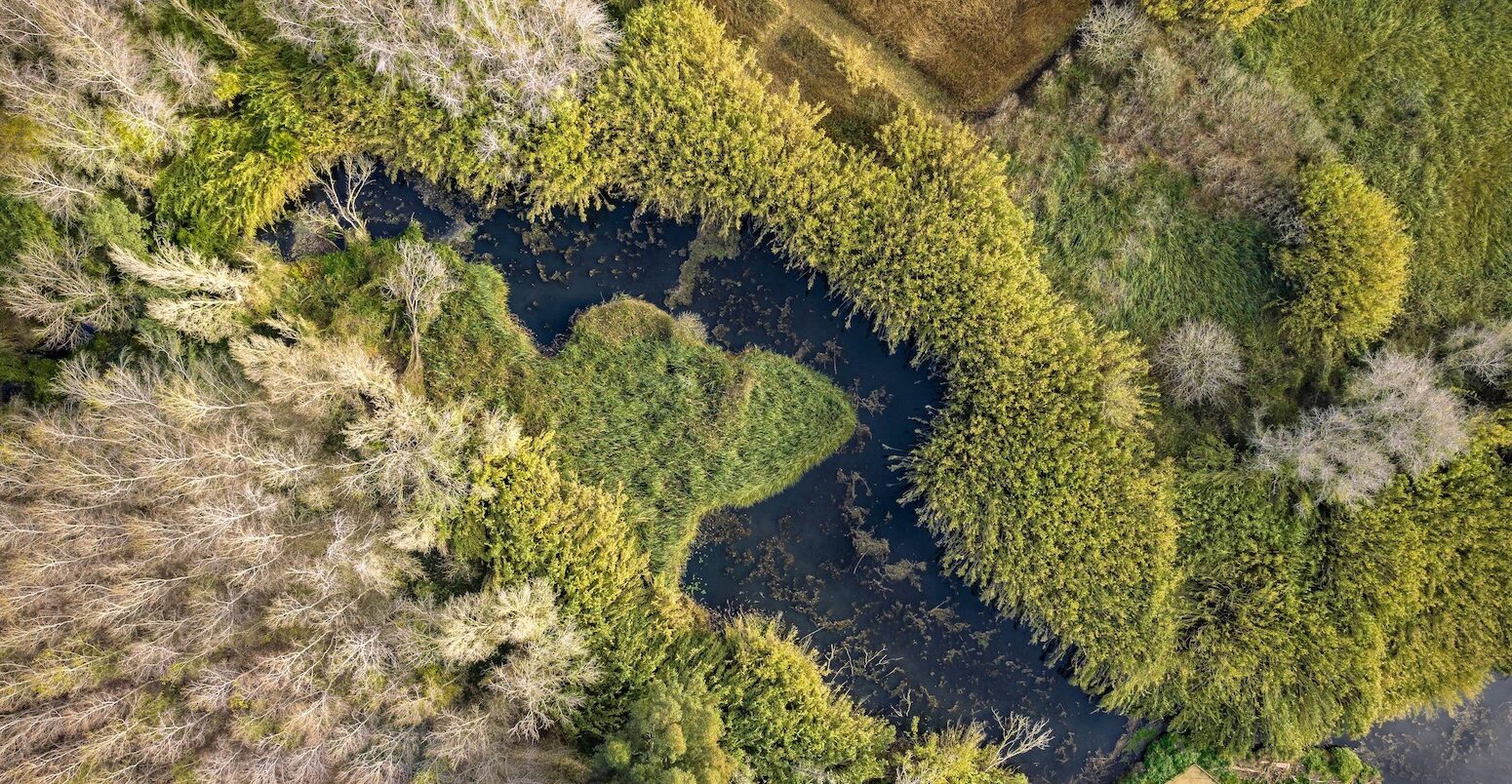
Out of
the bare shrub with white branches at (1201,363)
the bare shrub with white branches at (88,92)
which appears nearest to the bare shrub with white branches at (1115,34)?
the bare shrub with white branches at (1201,363)

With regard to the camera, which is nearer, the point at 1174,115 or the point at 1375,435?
the point at 1375,435

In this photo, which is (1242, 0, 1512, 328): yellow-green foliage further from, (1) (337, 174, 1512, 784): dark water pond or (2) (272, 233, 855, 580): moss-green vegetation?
(2) (272, 233, 855, 580): moss-green vegetation

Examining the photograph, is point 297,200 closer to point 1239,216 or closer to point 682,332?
point 682,332

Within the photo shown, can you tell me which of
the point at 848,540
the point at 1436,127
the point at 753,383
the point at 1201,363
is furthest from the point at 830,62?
the point at 1436,127

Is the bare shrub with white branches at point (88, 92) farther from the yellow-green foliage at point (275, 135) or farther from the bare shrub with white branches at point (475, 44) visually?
the bare shrub with white branches at point (475, 44)

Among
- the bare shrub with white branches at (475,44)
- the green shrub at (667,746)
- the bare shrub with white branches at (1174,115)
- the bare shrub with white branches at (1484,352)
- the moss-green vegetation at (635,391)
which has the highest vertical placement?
the bare shrub with white branches at (1174,115)

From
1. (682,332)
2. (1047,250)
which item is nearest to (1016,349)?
(1047,250)

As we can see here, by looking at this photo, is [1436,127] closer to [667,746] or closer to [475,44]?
[475,44]
